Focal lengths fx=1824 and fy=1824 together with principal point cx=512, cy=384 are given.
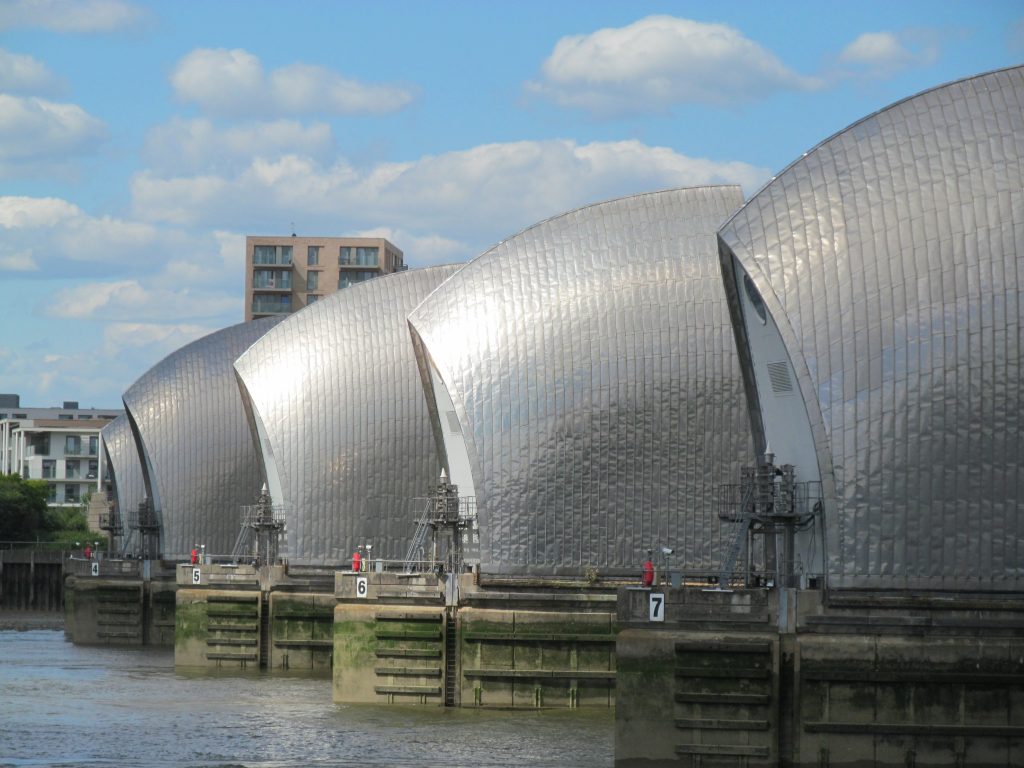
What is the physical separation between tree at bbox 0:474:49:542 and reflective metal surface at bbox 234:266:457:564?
84229 mm

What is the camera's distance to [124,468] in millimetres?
96312

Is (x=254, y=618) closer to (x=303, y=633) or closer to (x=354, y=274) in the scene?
(x=303, y=633)

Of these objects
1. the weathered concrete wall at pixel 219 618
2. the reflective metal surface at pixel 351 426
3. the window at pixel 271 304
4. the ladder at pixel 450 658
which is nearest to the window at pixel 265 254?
the window at pixel 271 304

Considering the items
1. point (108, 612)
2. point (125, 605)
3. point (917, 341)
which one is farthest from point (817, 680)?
point (108, 612)

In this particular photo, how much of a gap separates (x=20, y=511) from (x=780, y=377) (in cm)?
11794

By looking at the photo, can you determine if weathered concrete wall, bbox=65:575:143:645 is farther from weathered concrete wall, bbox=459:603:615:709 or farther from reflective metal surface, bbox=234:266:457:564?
weathered concrete wall, bbox=459:603:615:709

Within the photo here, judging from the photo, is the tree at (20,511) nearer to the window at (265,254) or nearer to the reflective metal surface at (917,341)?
the window at (265,254)

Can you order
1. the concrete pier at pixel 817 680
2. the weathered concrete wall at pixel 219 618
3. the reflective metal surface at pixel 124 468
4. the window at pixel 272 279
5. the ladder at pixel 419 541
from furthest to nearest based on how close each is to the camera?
the window at pixel 272 279 → the reflective metal surface at pixel 124 468 → the weathered concrete wall at pixel 219 618 → the ladder at pixel 419 541 → the concrete pier at pixel 817 680

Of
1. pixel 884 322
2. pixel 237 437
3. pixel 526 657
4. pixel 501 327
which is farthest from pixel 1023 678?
pixel 237 437

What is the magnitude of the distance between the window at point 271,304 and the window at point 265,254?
327 cm

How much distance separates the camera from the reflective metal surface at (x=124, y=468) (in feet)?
313

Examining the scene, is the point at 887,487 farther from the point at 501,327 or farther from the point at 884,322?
the point at 501,327

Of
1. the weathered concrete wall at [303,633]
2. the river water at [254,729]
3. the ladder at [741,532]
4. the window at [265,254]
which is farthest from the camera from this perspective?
the window at [265,254]

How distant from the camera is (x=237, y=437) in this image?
85.4 meters
